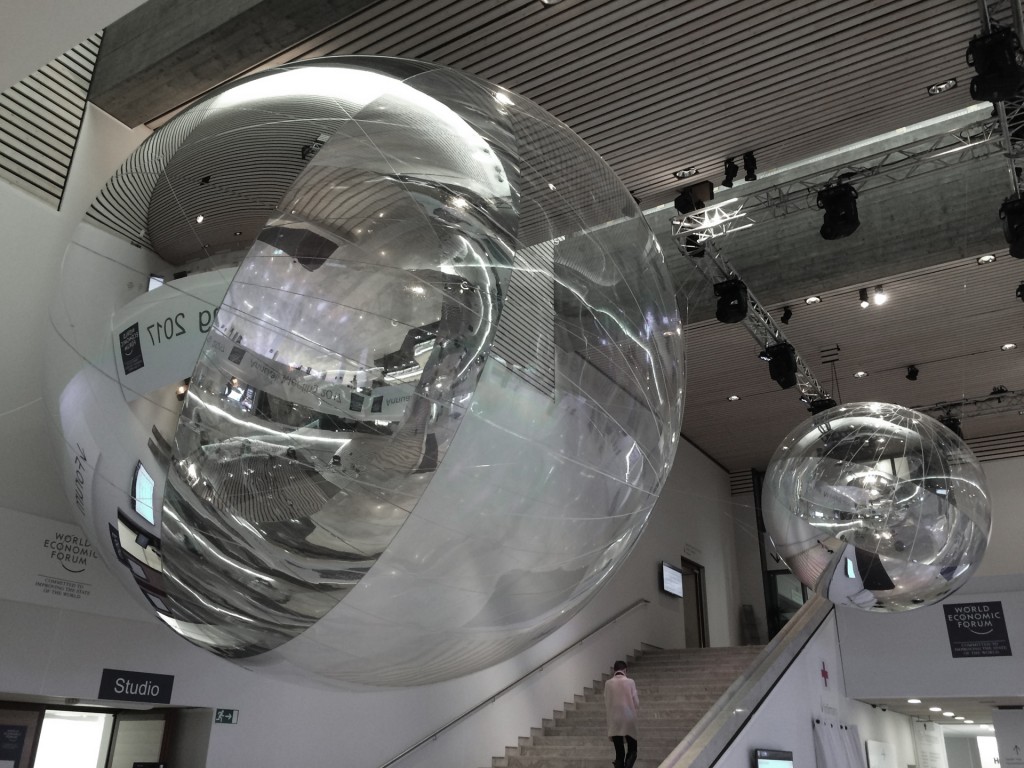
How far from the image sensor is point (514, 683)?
923 cm

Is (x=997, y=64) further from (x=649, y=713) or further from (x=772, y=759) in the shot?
(x=649, y=713)

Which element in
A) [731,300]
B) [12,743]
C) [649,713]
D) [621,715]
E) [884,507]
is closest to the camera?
[884,507]

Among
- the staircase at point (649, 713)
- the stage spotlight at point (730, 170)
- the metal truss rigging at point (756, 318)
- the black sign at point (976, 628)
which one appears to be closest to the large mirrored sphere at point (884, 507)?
the stage spotlight at point (730, 170)

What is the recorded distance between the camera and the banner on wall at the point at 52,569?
423 cm

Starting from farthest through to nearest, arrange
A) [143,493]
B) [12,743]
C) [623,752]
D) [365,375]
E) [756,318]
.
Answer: [756,318] → [623,752] → [12,743] → [143,493] → [365,375]

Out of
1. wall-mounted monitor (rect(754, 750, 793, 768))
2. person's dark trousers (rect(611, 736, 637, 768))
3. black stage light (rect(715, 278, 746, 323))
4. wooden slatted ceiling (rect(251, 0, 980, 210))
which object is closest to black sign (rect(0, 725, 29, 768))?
wooden slatted ceiling (rect(251, 0, 980, 210))

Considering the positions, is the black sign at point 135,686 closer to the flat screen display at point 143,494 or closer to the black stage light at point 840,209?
the flat screen display at point 143,494

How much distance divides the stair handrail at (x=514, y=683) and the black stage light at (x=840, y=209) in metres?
5.51

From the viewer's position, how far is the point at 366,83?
1195 mm

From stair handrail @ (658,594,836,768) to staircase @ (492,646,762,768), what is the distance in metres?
0.93

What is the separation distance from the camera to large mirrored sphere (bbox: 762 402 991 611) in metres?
3.38

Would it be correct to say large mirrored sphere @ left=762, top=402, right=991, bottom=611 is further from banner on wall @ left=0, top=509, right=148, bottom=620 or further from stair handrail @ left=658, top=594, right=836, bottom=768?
banner on wall @ left=0, top=509, right=148, bottom=620

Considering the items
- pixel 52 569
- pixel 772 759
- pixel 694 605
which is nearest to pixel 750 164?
pixel 772 759

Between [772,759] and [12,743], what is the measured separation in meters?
5.43
